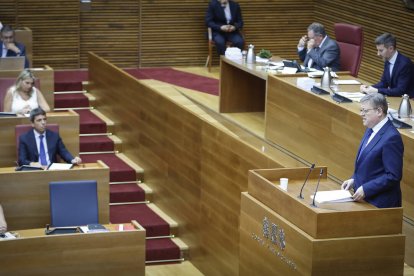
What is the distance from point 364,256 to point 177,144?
358 centimetres

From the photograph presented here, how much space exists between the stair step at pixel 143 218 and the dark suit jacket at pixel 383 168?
323 cm

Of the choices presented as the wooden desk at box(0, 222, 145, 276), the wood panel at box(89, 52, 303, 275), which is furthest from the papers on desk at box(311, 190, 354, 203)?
the wooden desk at box(0, 222, 145, 276)

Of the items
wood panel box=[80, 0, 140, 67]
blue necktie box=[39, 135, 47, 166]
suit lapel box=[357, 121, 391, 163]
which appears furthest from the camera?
wood panel box=[80, 0, 140, 67]

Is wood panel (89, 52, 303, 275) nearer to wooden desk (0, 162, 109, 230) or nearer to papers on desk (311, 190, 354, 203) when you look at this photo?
wooden desk (0, 162, 109, 230)

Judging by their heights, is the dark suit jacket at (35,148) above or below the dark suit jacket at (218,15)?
below

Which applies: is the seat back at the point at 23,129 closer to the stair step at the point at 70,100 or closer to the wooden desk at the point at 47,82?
the wooden desk at the point at 47,82

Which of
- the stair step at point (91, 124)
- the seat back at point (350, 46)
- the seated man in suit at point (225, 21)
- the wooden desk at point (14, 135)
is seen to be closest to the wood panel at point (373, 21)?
the seated man in suit at point (225, 21)

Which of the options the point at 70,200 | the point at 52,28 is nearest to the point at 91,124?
the point at 52,28

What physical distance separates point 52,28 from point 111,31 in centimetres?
72

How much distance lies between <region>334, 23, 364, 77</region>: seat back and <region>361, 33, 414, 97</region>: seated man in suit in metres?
0.97

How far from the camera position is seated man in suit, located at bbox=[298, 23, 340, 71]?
8602 millimetres

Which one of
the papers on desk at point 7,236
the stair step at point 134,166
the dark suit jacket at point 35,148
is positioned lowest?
the stair step at point 134,166

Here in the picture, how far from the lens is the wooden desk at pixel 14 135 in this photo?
7.93m

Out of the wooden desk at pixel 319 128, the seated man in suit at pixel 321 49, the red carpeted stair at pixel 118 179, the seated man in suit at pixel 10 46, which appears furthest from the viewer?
the seated man in suit at pixel 10 46
